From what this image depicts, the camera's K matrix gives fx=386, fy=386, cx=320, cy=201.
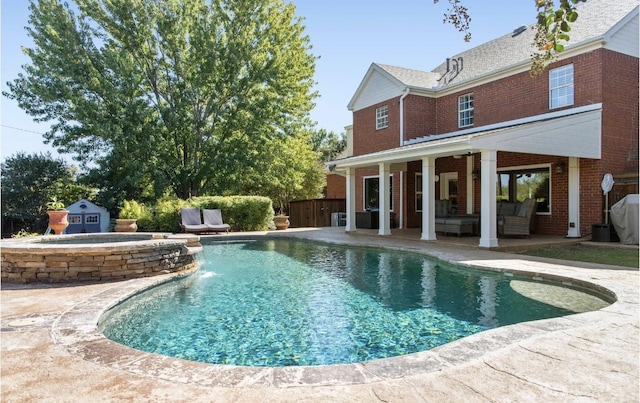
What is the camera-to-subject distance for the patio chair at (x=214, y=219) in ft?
47.6

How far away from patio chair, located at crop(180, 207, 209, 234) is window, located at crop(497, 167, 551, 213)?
10737mm

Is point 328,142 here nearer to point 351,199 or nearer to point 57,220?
point 351,199

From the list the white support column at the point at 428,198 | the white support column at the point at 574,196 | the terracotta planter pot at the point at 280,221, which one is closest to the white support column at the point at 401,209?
the white support column at the point at 428,198

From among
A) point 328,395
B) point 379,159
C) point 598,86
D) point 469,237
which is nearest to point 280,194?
point 379,159

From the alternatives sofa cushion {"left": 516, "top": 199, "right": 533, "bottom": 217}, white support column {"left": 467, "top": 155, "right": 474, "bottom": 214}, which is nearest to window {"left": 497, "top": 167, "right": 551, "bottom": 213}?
white support column {"left": 467, "top": 155, "right": 474, "bottom": 214}

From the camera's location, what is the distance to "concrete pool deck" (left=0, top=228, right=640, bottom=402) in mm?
2408

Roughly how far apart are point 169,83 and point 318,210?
10.9 meters

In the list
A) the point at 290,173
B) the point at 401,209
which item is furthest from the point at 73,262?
the point at 290,173

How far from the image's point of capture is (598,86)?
1088cm

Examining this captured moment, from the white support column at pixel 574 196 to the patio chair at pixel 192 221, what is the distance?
1196 cm

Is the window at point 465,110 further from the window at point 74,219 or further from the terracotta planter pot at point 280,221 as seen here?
the window at point 74,219

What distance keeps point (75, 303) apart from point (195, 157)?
57.3 feet

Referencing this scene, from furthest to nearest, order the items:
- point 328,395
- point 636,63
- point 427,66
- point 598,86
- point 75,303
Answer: point 427,66 < point 636,63 < point 598,86 < point 75,303 < point 328,395

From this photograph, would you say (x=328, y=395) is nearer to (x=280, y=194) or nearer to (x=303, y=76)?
(x=303, y=76)
